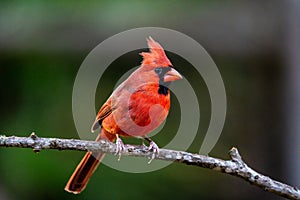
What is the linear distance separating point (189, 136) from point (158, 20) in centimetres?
165

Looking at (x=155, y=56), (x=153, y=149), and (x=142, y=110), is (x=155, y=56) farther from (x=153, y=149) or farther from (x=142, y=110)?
(x=153, y=149)

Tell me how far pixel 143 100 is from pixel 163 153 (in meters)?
0.16

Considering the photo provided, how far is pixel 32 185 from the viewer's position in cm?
255

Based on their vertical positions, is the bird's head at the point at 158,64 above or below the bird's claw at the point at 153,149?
above

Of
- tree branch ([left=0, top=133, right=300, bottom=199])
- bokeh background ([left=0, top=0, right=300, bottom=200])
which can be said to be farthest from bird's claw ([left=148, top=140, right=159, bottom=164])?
bokeh background ([left=0, top=0, right=300, bottom=200])

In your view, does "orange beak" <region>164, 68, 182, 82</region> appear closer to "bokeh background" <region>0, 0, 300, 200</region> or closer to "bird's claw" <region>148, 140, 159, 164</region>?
"bird's claw" <region>148, 140, 159, 164</region>

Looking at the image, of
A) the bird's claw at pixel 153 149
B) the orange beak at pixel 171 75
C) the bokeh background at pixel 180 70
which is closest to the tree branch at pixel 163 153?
the bird's claw at pixel 153 149

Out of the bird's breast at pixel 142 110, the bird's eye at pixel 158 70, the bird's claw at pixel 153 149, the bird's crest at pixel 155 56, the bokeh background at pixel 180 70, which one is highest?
the bokeh background at pixel 180 70

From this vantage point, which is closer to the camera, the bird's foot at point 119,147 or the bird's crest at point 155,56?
the bird's crest at point 155,56

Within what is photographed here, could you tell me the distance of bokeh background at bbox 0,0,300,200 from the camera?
8.20 ft

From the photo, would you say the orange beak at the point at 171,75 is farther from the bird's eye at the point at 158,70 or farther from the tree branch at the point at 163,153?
the tree branch at the point at 163,153

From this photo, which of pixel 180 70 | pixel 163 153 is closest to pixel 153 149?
pixel 163 153

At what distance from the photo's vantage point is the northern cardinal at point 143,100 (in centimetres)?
95

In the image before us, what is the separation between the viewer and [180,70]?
8.05 feet
